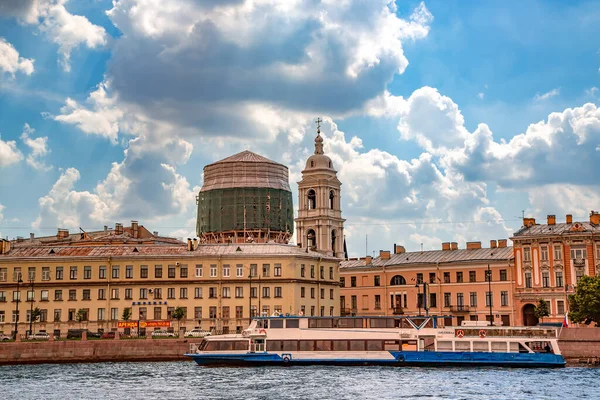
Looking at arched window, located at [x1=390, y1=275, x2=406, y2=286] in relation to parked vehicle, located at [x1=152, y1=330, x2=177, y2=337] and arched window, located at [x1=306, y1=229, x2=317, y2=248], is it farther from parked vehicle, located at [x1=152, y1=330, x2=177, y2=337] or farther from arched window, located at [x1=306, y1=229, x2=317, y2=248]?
parked vehicle, located at [x1=152, y1=330, x2=177, y2=337]

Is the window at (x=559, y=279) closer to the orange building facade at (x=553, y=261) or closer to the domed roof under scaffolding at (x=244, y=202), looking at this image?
the orange building facade at (x=553, y=261)

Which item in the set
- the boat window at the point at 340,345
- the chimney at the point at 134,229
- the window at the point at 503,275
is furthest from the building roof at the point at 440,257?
the boat window at the point at 340,345

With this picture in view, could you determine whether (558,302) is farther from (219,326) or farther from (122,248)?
(122,248)

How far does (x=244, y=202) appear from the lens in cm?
12169

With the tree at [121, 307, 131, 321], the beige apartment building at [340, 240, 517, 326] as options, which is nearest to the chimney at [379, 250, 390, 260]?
the beige apartment building at [340, 240, 517, 326]

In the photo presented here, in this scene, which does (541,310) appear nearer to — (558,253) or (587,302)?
(558,253)

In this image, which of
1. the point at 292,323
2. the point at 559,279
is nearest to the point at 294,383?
the point at 292,323

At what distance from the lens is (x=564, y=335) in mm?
78875

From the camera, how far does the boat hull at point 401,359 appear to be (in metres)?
Result: 70.9

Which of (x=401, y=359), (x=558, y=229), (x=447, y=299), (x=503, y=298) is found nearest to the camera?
(x=401, y=359)

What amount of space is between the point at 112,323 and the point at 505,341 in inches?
1707

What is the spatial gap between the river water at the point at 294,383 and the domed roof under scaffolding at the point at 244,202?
47.9m

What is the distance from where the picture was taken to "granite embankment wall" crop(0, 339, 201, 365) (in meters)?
79.7

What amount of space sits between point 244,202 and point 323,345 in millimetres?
49718
